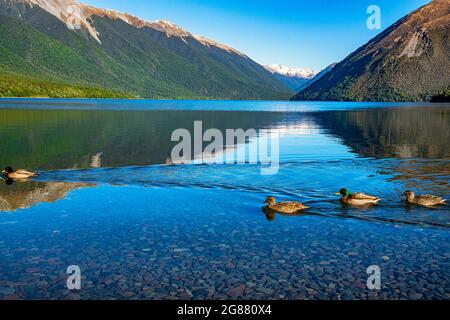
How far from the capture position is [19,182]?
32562mm

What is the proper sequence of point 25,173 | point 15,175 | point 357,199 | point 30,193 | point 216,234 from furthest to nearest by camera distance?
1. point 25,173
2. point 15,175
3. point 30,193
4. point 357,199
5. point 216,234

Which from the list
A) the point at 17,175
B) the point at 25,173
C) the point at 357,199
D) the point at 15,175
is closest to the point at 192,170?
the point at 25,173

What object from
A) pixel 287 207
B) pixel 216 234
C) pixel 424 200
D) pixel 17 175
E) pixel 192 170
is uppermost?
pixel 17 175

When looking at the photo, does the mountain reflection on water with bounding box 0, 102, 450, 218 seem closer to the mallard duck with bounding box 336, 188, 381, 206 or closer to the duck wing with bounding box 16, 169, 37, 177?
the duck wing with bounding box 16, 169, 37, 177

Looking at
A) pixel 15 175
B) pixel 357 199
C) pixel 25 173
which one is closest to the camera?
pixel 357 199

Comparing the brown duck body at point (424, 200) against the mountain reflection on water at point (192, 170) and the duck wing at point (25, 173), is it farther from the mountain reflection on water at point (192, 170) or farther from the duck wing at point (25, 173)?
the duck wing at point (25, 173)

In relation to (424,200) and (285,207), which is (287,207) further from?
(424,200)

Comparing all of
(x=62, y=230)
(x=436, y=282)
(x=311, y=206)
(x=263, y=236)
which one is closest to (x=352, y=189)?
(x=311, y=206)

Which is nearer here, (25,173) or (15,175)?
(15,175)

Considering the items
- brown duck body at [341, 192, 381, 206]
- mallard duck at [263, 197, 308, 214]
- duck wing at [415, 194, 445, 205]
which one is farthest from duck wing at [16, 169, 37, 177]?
duck wing at [415, 194, 445, 205]

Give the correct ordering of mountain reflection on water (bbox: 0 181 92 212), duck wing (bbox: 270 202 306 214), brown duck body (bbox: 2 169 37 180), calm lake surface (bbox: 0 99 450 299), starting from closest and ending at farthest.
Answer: calm lake surface (bbox: 0 99 450 299) < duck wing (bbox: 270 202 306 214) < mountain reflection on water (bbox: 0 181 92 212) < brown duck body (bbox: 2 169 37 180)

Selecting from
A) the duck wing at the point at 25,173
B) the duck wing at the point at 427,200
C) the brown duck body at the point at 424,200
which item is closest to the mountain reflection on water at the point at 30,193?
the duck wing at the point at 25,173
